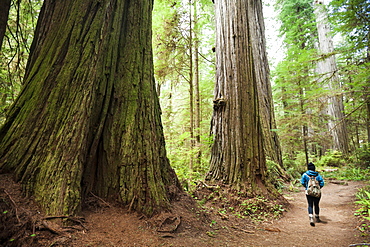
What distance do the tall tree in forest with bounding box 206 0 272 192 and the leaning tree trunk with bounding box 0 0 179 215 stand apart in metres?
2.23

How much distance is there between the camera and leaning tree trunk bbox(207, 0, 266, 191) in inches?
204

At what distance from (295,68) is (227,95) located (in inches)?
229

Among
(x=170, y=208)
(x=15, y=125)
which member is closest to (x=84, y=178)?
(x=15, y=125)

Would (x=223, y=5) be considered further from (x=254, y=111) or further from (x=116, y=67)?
(x=116, y=67)

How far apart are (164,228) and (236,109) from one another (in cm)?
370

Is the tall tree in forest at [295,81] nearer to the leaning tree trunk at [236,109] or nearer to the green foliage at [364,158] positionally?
the green foliage at [364,158]

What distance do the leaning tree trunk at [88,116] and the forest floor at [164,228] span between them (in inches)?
6.4

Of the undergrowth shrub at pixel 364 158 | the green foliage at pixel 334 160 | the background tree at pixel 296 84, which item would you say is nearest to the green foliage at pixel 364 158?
the undergrowth shrub at pixel 364 158

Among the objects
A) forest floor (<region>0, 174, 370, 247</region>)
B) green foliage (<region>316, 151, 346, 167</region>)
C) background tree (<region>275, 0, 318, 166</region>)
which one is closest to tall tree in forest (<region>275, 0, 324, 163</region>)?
background tree (<region>275, 0, 318, 166</region>)

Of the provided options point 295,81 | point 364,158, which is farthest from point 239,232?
point 364,158

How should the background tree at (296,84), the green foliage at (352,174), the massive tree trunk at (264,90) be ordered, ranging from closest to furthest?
the green foliage at (352,174) → the massive tree trunk at (264,90) → the background tree at (296,84)

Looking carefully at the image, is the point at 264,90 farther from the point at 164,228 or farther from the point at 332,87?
the point at 164,228

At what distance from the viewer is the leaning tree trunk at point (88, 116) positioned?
8.00ft

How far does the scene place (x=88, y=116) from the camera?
9.02 feet
